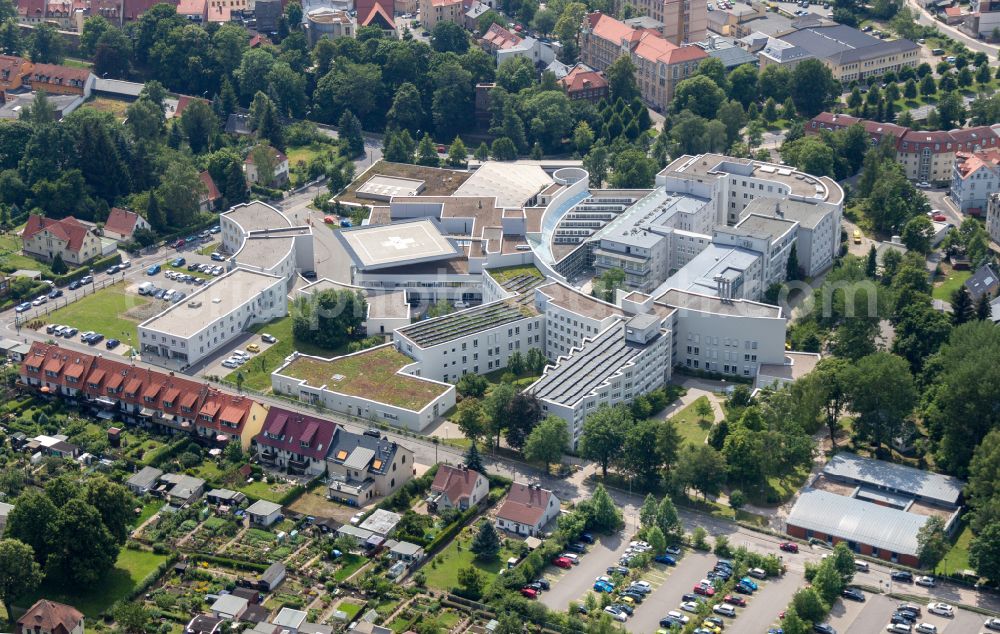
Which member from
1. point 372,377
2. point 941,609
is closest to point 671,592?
point 941,609

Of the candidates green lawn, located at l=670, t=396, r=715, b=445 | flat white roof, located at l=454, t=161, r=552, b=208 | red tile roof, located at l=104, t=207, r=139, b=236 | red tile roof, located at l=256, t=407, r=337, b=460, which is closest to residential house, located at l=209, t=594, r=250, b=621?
red tile roof, located at l=256, t=407, r=337, b=460

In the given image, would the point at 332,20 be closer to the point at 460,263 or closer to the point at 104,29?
the point at 104,29

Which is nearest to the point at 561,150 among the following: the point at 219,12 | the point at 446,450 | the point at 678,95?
the point at 678,95

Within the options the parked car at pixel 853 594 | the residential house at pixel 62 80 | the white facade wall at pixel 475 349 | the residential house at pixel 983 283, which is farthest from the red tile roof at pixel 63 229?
the residential house at pixel 983 283

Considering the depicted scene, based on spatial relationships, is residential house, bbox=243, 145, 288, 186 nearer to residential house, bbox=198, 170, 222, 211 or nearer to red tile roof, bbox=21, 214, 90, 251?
residential house, bbox=198, 170, 222, 211

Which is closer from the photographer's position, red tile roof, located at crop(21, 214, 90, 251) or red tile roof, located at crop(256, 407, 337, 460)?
red tile roof, located at crop(256, 407, 337, 460)
